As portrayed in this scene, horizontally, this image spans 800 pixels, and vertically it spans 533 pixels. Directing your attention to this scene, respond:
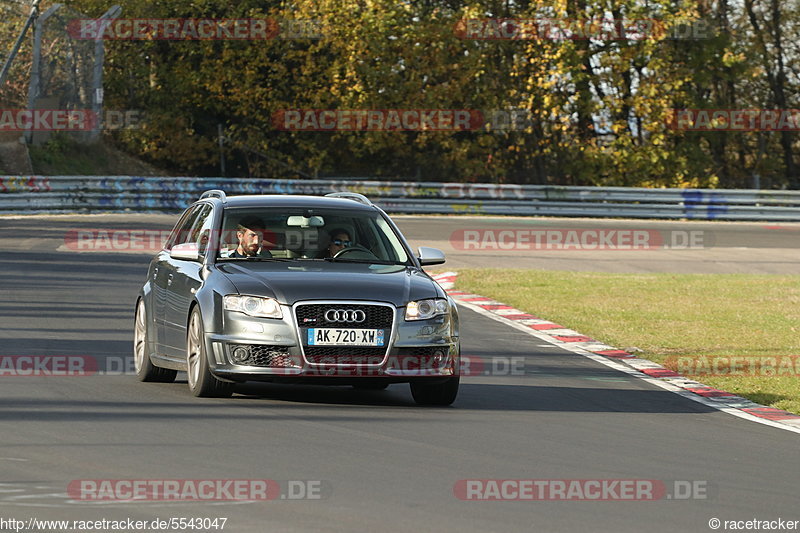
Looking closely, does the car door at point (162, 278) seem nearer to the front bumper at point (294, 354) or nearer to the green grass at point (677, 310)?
the front bumper at point (294, 354)

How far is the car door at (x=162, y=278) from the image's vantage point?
11758 mm

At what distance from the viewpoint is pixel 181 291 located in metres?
11.3

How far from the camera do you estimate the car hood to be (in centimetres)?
1036

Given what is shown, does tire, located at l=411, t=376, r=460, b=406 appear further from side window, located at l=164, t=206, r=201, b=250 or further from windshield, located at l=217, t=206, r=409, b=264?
side window, located at l=164, t=206, r=201, b=250

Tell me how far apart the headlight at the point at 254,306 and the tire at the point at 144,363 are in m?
1.71

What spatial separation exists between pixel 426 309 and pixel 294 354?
1.01 m

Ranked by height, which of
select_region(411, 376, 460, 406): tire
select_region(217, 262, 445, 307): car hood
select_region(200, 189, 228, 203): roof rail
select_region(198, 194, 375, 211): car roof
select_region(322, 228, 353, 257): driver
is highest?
select_region(200, 189, 228, 203): roof rail

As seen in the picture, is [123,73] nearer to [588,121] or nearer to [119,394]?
[588,121]

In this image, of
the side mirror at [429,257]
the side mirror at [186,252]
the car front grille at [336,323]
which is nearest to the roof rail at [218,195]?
the side mirror at [186,252]

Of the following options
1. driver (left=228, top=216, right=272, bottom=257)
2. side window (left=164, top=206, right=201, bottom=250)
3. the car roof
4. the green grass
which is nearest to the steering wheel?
the car roof

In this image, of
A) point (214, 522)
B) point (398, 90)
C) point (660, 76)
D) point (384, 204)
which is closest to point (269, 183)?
point (384, 204)

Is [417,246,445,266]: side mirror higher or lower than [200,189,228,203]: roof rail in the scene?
lower

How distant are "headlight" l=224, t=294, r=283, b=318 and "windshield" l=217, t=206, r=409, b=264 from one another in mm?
895

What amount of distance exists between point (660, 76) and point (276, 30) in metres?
11.6
